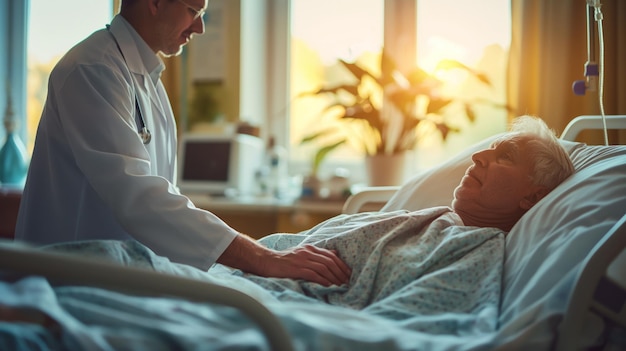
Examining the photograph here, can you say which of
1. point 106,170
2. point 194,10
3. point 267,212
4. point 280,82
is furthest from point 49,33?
point 106,170

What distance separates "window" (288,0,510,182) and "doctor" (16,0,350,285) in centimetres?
122

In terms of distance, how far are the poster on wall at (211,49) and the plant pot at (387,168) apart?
46.5 inches

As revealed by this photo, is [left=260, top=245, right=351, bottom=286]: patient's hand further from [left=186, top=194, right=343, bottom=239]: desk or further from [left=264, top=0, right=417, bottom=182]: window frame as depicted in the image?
[left=264, top=0, right=417, bottom=182]: window frame

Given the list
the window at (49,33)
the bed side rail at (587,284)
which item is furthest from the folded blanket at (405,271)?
the window at (49,33)

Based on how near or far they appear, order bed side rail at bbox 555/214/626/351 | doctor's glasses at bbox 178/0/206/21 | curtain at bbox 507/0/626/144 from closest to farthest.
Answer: bed side rail at bbox 555/214/626/351, doctor's glasses at bbox 178/0/206/21, curtain at bbox 507/0/626/144

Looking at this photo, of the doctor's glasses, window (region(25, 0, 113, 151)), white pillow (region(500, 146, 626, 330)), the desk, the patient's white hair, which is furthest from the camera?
window (region(25, 0, 113, 151))

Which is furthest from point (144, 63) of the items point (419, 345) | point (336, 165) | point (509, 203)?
point (336, 165)

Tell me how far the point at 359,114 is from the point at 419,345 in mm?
1947

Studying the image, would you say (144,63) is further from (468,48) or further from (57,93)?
(468,48)

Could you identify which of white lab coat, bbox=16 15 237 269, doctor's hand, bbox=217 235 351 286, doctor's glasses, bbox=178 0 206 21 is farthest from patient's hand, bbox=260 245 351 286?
doctor's glasses, bbox=178 0 206 21

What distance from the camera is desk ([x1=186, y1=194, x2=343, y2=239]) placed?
9.13ft

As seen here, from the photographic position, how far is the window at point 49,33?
4.02m

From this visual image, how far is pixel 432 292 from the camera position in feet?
3.41

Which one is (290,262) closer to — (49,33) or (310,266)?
(310,266)
